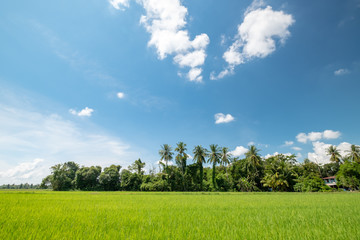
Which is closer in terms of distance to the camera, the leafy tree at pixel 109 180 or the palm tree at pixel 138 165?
the leafy tree at pixel 109 180

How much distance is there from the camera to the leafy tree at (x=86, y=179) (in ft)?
163

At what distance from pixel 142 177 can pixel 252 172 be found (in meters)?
32.5

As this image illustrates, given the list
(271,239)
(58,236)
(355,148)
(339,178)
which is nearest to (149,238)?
(58,236)

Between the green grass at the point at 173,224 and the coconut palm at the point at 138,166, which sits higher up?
the coconut palm at the point at 138,166

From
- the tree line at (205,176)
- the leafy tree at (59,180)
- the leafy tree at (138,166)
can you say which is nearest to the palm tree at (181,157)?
the tree line at (205,176)

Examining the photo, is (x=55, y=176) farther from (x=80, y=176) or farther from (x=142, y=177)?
(x=142, y=177)

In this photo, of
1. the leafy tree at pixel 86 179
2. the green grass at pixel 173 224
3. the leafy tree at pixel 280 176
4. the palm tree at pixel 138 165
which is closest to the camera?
the green grass at pixel 173 224

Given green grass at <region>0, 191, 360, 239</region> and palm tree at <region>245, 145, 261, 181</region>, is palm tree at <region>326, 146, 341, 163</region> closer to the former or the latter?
palm tree at <region>245, 145, 261, 181</region>

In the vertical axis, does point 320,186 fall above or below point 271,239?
below

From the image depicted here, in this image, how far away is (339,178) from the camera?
1505 inches

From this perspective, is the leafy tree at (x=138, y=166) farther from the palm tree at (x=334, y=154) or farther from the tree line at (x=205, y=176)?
the palm tree at (x=334, y=154)

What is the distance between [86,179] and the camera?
5034 cm

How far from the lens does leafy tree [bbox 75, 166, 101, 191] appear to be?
163 feet

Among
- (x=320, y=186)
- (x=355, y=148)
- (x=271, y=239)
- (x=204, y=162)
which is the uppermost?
(x=355, y=148)
